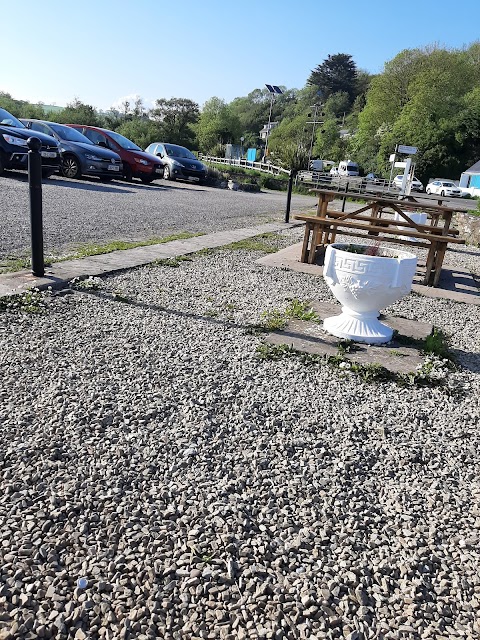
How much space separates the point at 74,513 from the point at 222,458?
71 cm

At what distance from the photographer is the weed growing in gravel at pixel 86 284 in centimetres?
481

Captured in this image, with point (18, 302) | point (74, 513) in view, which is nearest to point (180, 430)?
point (74, 513)

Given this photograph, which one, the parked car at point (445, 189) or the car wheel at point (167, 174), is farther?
the parked car at point (445, 189)

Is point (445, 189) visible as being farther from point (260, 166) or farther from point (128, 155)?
point (128, 155)

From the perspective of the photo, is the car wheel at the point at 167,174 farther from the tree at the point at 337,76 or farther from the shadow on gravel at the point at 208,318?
the tree at the point at 337,76

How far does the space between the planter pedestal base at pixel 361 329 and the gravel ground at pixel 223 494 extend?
67cm

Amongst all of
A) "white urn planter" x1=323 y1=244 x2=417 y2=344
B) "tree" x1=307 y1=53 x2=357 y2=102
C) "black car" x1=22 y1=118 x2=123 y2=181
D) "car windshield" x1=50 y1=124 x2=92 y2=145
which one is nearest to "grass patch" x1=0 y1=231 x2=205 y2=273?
"white urn planter" x1=323 y1=244 x2=417 y2=344

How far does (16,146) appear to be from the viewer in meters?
11.5

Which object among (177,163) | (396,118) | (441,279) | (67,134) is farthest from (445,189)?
(441,279)

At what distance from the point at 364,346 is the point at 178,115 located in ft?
214

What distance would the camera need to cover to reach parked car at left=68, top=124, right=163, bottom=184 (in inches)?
665

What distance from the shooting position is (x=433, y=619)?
5.38ft

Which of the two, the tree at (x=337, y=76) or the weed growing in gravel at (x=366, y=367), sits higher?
the tree at (x=337, y=76)

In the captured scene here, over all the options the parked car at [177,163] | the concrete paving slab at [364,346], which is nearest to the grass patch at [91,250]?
the concrete paving slab at [364,346]
